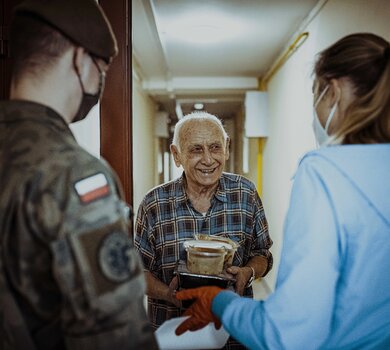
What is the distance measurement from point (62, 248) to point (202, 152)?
42.4 inches

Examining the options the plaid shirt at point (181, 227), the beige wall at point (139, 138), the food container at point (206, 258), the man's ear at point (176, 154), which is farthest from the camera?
the beige wall at point (139, 138)

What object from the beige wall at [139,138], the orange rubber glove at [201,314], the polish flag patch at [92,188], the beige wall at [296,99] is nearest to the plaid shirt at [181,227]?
the orange rubber glove at [201,314]

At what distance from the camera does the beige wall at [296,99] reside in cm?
200

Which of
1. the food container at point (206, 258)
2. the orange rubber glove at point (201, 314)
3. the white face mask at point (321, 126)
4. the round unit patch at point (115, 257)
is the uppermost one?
the white face mask at point (321, 126)

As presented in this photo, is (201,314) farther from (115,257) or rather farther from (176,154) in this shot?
(176,154)

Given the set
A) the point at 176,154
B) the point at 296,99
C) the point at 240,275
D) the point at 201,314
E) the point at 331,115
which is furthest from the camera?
the point at 296,99

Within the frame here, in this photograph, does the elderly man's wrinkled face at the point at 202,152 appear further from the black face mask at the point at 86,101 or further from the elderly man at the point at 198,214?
the black face mask at the point at 86,101

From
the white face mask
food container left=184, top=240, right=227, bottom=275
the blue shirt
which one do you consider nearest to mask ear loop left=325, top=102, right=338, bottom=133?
the white face mask

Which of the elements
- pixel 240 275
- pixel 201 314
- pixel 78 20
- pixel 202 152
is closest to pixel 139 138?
pixel 202 152

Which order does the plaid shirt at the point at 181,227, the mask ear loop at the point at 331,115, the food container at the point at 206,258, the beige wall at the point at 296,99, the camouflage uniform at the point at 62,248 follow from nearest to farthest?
the camouflage uniform at the point at 62,248
the mask ear loop at the point at 331,115
the food container at the point at 206,258
the plaid shirt at the point at 181,227
the beige wall at the point at 296,99

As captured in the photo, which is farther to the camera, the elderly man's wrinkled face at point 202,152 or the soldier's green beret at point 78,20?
the elderly man's wrinkled face at point 202,152

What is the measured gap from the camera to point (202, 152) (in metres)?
1.68

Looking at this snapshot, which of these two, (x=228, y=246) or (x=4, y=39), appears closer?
(x=4, y=39)

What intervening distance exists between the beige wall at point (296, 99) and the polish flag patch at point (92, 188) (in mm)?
624
